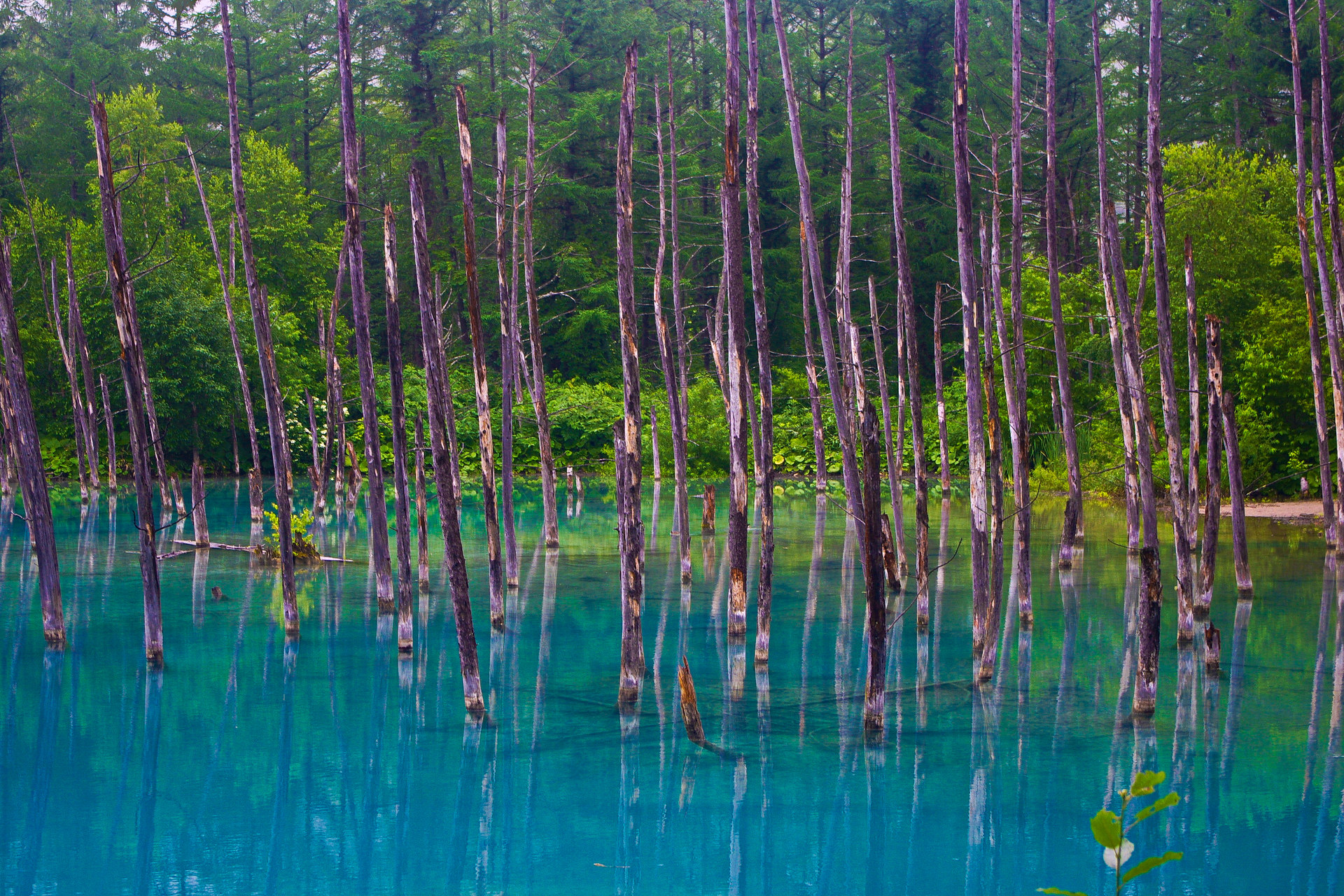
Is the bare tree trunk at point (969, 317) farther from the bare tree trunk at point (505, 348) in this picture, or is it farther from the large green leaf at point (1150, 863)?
the large green leaf at point (1150, 863)

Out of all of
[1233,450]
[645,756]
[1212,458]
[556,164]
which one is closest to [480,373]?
[645,756]

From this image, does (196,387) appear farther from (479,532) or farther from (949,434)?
(949,434)

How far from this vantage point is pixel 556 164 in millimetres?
40969

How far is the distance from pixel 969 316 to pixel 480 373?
5.21 meters

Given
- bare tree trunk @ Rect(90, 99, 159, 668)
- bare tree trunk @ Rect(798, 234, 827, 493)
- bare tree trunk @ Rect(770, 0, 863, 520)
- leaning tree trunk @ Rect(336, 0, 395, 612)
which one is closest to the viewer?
bare tree trunk @ Rect(770, 0, 863, 520)

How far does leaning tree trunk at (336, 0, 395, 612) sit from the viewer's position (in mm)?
9594

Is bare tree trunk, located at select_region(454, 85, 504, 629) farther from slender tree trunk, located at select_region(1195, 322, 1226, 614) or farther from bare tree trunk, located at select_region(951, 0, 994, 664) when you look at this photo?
slender tree trunk, located at select_region(1195, 322, 1226, 614)

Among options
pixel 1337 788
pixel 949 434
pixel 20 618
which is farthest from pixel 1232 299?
pixel 20 618

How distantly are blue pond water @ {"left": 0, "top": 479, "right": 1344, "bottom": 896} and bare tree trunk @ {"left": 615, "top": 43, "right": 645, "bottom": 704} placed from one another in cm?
56

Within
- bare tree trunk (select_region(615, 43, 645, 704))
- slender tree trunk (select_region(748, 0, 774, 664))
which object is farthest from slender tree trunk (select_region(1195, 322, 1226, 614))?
bare tree trunk (select_region(615, 43, 645, 704))

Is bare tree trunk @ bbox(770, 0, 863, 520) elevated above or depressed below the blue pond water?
above

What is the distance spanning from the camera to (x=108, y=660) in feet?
38.6

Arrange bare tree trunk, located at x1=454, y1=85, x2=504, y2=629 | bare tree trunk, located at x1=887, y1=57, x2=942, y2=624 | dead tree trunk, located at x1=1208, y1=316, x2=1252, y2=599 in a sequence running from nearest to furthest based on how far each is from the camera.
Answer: bare tree trunk, located at x1=454, y1=85, x2=504, y2=629, bare tree trunk, located at x1=887, y1=57, x2=942, y2=624, dead tree trunk, located at x1=1208, y1=316, x2=1252, y2=599

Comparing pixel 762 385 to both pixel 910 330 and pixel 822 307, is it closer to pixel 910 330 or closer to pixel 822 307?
pixel 822 307
